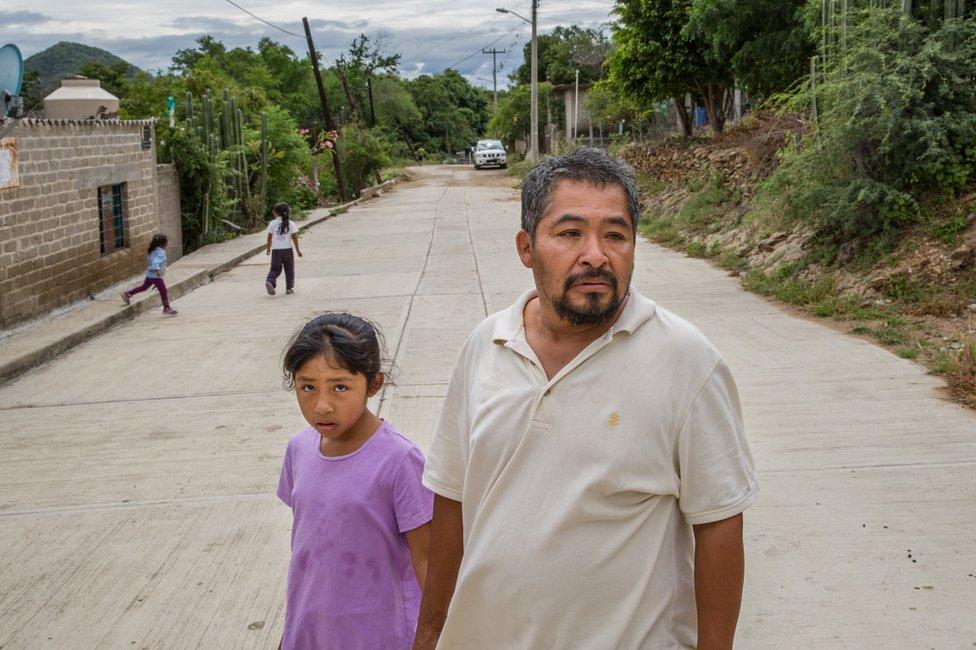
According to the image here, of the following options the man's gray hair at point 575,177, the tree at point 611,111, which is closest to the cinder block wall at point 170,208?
the tree at point 611,111

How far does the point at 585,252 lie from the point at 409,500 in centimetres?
94

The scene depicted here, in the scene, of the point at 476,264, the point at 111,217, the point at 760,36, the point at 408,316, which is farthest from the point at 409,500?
the point at 760,36

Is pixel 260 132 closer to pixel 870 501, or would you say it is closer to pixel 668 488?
pixel 870 501

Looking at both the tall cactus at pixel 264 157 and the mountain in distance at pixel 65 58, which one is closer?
the tall cactus at pixel 264 157

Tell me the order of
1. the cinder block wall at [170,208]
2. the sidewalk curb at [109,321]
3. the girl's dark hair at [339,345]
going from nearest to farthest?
the girl's dark hair at [339,345] < the sidewalk curb at [109,321] < the cinder block wall at [170,208]

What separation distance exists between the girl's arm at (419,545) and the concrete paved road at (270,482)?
5.64 feet

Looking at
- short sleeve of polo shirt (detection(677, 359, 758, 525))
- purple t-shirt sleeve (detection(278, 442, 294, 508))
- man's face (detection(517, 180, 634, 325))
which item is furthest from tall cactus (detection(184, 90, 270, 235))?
short sleeve of polo shirt (detection(677, 359, 758, 525))

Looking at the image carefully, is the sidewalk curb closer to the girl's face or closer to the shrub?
the girl's face

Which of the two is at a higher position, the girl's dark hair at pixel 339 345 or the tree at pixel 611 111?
the tree at pixel 611 111

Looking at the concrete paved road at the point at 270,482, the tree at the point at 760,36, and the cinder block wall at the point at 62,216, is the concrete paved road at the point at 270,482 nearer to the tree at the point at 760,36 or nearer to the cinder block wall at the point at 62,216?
the cinder block wall at the point at 62,216

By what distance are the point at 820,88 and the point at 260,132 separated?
16952 millimetres

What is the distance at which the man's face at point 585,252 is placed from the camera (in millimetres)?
2105

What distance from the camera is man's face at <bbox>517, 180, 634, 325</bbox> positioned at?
6.91 feet

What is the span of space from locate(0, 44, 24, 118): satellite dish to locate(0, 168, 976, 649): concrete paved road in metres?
2.43
